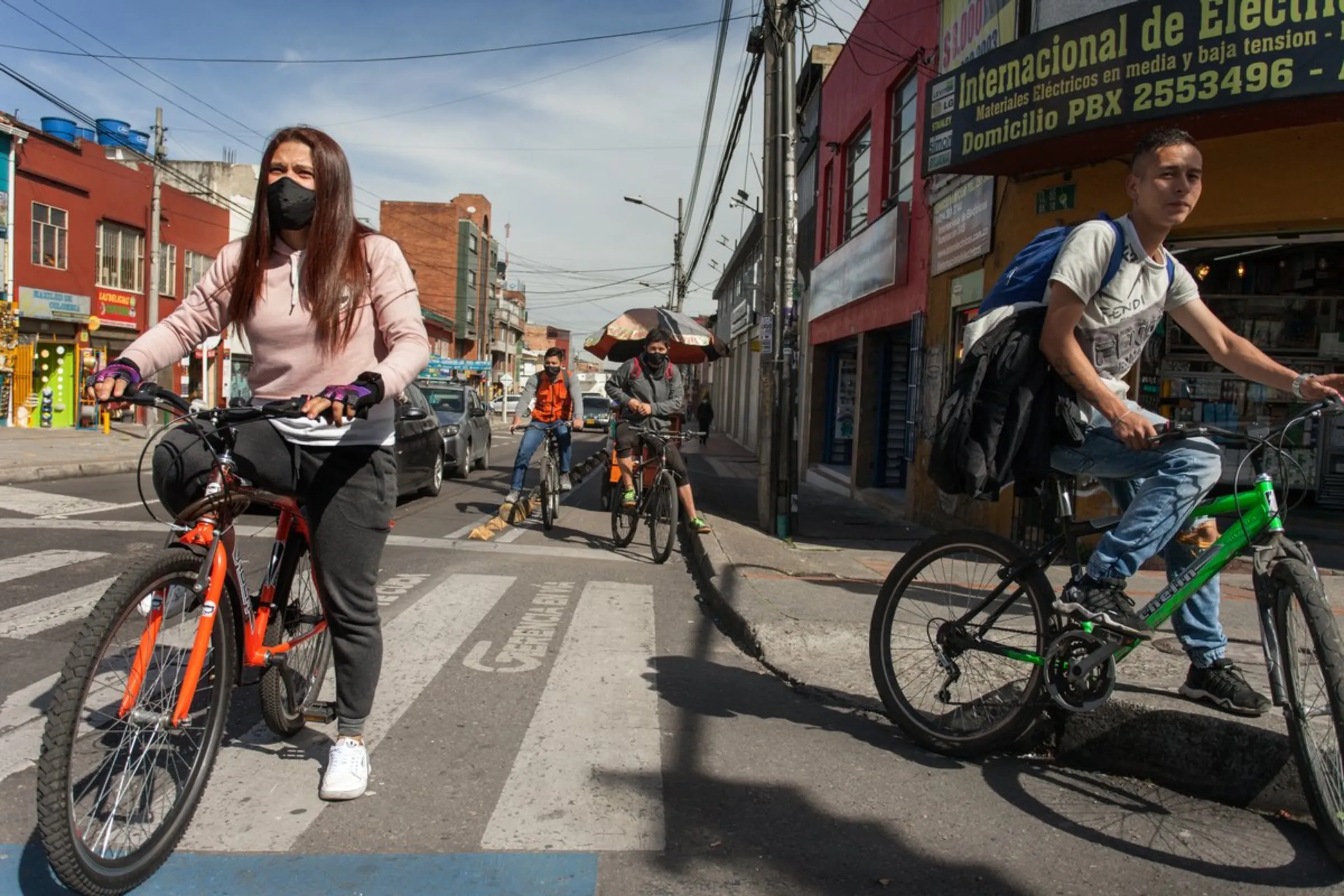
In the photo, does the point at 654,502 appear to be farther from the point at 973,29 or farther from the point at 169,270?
the point at 169,270

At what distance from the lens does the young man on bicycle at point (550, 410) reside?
33.0ft

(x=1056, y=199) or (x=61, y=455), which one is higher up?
(x=1056, y=199)

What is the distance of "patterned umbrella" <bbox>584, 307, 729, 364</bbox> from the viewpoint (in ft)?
49.1

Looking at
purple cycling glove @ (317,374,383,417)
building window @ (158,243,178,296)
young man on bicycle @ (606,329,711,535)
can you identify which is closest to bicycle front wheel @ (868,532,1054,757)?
purple cycling glove @ (317,374,383,417)

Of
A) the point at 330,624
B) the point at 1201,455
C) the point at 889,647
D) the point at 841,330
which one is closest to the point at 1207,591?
the point at 1201,455

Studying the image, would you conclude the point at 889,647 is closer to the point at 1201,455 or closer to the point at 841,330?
the point at 1201,455

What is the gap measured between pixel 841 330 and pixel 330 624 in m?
13.0

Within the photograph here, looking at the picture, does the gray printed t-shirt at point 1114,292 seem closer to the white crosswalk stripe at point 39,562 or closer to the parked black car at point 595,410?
the white crosswalk stripe at point 39,562

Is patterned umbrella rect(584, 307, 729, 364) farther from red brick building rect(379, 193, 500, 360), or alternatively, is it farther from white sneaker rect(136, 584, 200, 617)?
red brick building rect(379, 193, 500, 360)

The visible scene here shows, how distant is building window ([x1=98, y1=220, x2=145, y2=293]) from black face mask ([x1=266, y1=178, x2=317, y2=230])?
2753 centimetres

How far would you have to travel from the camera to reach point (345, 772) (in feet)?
9.24

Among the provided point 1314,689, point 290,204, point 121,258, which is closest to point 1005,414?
point 1314,689

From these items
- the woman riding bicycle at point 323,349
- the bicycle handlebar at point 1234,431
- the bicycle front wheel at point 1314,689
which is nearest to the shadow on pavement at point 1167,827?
the bicycle front wheel at point 1314,689

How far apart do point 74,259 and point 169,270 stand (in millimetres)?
4550
